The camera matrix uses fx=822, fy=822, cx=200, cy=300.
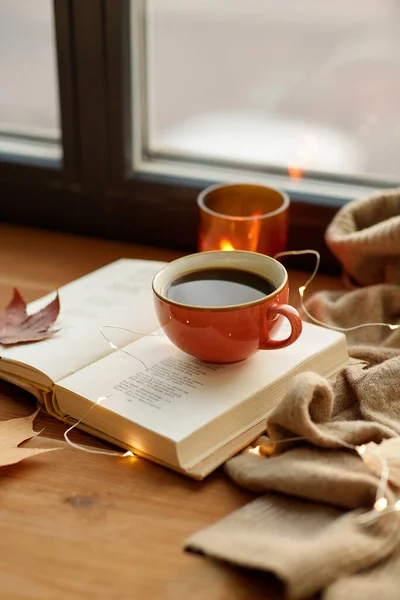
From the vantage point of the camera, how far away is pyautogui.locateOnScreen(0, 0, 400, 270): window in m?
1.04

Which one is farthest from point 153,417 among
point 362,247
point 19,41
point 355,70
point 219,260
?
point 19,41

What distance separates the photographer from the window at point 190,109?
3.40 feet

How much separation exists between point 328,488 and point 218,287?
0.24 metres

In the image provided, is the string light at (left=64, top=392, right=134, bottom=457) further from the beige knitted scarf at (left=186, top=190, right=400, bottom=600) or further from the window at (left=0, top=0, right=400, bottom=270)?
the window at (left=0, top=0, right=400, bottom=270)

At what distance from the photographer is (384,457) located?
658 mm

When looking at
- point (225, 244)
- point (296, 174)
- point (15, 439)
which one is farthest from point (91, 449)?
point (296, 174)

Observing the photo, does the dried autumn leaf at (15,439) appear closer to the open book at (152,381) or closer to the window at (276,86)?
the open book at (152,381)

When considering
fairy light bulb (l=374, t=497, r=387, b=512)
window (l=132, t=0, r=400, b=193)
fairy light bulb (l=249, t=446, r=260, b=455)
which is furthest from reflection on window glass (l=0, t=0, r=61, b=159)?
fairy light bulb (l=374, t=497, r=387, b=512)

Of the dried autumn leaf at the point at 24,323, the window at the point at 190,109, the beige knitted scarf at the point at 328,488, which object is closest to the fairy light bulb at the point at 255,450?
the beige knitted scarf at the point at 328,488

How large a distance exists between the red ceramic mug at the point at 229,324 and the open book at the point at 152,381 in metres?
0.02

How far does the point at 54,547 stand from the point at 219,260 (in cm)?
33

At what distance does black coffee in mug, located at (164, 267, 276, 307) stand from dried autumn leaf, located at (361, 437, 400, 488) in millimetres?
184

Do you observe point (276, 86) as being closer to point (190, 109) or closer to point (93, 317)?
point (190, 109)

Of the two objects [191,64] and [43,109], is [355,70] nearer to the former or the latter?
[191,64]
